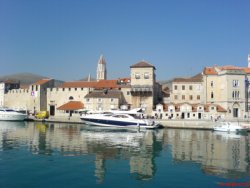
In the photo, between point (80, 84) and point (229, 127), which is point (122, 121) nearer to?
point (229, 127)

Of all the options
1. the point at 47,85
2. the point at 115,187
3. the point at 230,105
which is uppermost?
the point at 47,85

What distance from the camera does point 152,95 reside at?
62.2 metres

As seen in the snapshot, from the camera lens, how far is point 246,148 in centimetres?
2967

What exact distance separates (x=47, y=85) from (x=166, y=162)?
55.8 m

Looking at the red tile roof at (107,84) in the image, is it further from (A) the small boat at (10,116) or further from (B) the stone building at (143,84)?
(A) the small boat at (10,116)

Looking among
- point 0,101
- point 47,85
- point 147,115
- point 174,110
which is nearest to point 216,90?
point 174,110

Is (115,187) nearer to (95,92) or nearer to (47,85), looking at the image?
(95,92)

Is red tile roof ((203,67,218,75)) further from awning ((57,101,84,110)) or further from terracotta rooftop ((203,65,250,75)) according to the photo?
awning ((57,101,84,110))

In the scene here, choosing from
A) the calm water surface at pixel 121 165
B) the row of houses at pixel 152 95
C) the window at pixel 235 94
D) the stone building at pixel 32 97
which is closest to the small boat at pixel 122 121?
the row of houses at pixel 152 95

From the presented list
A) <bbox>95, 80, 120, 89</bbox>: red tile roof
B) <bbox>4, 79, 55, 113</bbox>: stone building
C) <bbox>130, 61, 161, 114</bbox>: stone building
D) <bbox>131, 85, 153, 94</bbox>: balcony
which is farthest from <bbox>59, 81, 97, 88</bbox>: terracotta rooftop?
<bbox>130, 61, 161, 114</bbox>: stone building

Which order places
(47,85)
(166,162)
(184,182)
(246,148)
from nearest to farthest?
(184,182) < (166,162) < (246,148) < (47,85)

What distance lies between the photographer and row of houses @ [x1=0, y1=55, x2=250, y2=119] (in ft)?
188

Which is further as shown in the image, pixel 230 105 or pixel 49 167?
pixel 230 105

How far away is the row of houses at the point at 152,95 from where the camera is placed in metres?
57.3
